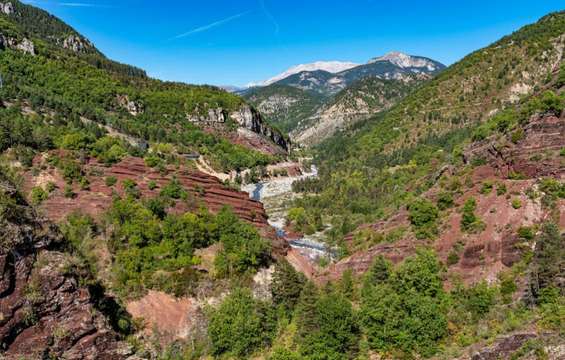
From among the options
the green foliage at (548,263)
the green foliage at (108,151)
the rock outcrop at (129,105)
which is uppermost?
the rock outcrop at (129,105)

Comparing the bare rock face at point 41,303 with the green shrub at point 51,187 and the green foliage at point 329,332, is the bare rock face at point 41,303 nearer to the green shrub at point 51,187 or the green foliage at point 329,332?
the green foliage at point 329,332

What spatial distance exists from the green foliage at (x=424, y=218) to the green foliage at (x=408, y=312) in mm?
9922

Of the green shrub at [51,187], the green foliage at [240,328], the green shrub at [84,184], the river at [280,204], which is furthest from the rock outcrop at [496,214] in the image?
the green shrub at [51,187]

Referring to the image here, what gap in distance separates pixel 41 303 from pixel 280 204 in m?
93.9

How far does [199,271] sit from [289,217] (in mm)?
57334

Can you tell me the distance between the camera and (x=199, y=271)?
1869 inches

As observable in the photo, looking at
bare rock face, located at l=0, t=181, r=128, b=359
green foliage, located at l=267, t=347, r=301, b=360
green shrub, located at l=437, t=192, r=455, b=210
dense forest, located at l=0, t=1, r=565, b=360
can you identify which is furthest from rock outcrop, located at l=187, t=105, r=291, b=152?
green foliage, located at l=267, t=347, r=301, b=360

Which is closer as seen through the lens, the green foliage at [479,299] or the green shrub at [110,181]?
the green foliage at [479,299]

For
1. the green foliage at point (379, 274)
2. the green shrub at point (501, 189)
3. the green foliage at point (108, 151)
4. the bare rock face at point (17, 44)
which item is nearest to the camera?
the green foliage at point (379, 274)

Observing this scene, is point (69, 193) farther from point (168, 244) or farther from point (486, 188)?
point (486, 188)

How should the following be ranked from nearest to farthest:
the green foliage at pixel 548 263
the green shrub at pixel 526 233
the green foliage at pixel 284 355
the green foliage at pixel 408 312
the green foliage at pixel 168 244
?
1. the green foliage at pixel 284 355
2. the green foliage at pixel 408 312
3. the green foliage at pixel 548 263
4. the green shrub at pixel 526 233
5. the green foliage at pixel 168 244

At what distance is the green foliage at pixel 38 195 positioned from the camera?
164 ft

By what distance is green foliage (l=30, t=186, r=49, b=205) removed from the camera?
50.0 metres

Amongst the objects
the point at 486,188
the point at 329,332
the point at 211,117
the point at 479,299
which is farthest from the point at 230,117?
the point at 479,299
